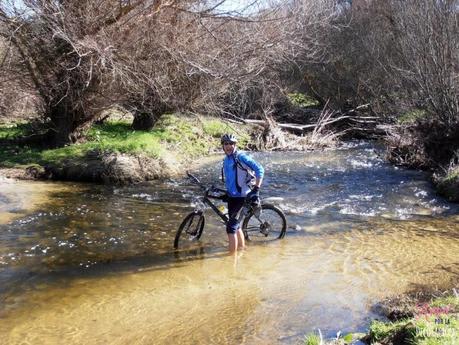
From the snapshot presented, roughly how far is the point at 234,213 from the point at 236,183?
20.2 inches

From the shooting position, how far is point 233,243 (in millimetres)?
8656

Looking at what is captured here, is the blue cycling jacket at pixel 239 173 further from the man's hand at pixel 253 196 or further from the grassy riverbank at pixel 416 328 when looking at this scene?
the grassy riverbank at pixel 416 328

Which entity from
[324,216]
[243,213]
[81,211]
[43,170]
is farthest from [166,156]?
[243,213]

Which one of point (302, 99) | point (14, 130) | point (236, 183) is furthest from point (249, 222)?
point (302, 99)

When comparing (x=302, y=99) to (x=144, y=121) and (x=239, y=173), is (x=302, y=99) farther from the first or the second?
(x=239, y=173)

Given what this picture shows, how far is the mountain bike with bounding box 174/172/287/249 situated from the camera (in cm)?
906

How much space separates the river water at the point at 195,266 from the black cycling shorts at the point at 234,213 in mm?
498

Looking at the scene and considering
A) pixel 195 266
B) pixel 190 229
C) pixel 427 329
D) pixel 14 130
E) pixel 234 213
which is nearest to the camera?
pixel 427 329

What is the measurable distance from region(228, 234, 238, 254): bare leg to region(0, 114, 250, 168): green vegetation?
747cm

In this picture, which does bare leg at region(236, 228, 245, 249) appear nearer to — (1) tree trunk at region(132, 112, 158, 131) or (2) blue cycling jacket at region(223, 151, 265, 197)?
(2) blue cycling jacket at region(223, 151, 265, 197)

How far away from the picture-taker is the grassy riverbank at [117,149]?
14953mm

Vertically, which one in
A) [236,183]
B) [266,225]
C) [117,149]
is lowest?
[266,225]

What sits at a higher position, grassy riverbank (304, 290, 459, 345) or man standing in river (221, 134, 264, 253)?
man standing in river (221, 134, 264, 253)

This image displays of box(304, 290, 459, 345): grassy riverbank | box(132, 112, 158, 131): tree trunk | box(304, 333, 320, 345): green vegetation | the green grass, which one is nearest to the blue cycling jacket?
box(304, 290, 459, 345): grassy riverbank
